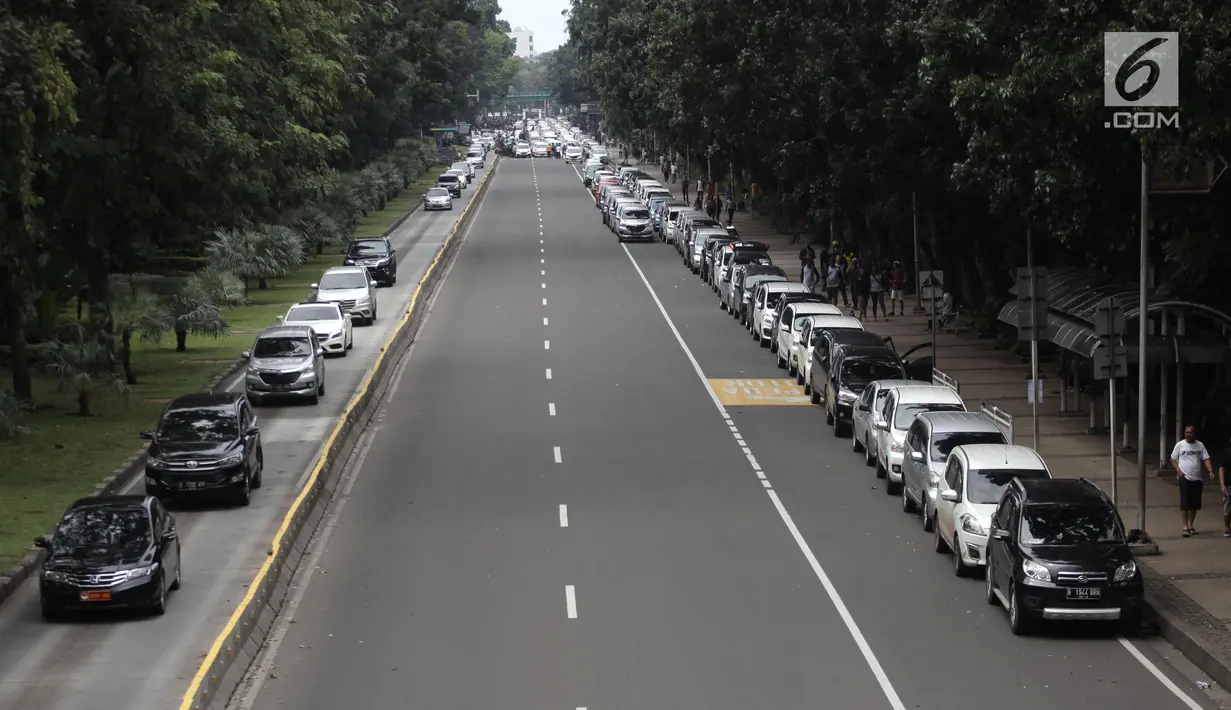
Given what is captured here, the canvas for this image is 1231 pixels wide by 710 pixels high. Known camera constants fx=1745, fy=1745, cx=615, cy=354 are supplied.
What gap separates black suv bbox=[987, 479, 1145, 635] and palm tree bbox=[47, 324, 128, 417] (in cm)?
2099

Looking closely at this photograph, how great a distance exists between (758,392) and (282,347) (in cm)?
1042

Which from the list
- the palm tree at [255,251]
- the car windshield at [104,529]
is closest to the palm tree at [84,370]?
the car windshield at [104,529]

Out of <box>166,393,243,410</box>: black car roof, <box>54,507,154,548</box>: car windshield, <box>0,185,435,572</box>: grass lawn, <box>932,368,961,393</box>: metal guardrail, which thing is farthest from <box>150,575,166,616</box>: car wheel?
<box>932,368,961,393</box>: metal guardrail

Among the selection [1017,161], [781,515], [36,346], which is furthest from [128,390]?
[1017,161]

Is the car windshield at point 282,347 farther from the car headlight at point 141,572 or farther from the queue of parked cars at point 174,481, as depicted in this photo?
the car headlight at point 141,572

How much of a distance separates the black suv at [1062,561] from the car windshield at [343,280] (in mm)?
32333

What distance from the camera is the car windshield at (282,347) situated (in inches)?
1470

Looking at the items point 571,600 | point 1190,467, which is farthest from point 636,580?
point 1190,467

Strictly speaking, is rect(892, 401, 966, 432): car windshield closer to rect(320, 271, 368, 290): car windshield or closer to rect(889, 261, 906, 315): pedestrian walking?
rect(889, 261, 906, 315): pedestrian walking

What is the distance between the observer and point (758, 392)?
38594mm

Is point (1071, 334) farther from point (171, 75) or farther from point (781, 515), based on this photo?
point (171, 75)

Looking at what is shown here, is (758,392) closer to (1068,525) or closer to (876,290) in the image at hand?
(876,290)

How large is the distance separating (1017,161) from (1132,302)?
3.93m

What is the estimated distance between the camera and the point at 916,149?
143ft
